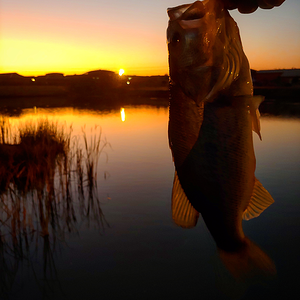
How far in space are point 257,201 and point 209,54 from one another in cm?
81

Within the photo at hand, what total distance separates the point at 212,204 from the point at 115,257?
7633 mm

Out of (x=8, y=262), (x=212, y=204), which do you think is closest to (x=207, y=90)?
(x=212, y=204)

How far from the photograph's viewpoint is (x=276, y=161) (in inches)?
→ 699

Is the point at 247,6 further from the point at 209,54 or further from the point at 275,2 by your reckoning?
the point at 209,54

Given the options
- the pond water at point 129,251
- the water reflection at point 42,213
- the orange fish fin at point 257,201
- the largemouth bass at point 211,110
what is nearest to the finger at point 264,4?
the largemouth bass at point 211,110

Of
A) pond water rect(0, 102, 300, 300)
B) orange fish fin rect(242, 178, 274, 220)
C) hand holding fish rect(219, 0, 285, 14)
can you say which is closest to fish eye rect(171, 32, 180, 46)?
hand holding fish rect(219, 0, 285, 14)

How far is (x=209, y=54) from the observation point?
130 centimetres

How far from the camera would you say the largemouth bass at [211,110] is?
50.8 inches

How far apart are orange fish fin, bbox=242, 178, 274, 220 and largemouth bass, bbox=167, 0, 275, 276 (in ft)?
0.19

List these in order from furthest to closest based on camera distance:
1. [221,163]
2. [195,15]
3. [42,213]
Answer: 1. [42,213]
2. [221,163]
3. [195,15]

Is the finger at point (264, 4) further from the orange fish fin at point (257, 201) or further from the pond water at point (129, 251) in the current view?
the pond water at point (129, 251)

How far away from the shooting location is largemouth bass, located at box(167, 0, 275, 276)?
4.23 ft

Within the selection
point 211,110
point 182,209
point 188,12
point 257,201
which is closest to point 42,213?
point 182,209

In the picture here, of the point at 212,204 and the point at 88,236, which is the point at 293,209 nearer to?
the point at 88,236
